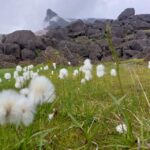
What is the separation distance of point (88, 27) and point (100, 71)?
290 ft

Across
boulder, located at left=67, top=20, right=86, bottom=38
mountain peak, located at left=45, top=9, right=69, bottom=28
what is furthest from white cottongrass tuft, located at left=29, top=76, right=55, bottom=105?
mountain peak, located at left=45, top=9, right=69, bottom=28

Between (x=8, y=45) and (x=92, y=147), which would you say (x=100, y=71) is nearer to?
(x=92, y=147)

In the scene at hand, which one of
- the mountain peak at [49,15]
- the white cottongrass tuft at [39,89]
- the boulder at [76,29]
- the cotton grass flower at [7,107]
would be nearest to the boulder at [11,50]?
the boulder at [76,29]

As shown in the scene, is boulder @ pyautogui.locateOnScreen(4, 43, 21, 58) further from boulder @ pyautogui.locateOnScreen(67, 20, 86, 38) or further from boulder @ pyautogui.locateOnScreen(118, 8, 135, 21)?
boulder @ pyautogui.locateOnScreen(118, 8, 135, 21)

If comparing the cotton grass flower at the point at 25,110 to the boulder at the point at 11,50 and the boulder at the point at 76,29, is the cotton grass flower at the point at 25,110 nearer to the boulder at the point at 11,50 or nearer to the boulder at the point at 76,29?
the boulder at the point at 11,50

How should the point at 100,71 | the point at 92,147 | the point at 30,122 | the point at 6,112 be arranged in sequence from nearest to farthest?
the point at 6,112
the point at 30,122
the point at 92,147
the point at 100,71

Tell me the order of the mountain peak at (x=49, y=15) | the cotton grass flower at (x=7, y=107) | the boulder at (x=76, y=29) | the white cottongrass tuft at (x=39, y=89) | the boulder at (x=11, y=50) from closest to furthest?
the cotton grass flower at (x=7, y=107)
the white cottongrass tuft at (x=39, y=89)
the boulder at (x=11, y=50)
the boulder at (x=76, y=29)
the mountain peak at (x=49, y=15)

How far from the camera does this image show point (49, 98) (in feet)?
10.5

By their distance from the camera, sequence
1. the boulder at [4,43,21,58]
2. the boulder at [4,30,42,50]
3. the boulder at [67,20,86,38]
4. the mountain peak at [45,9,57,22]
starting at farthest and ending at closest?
the mountain peak at [45,9,57,22] < the boulder at [67,20,86,38] < the boulder at [4,30,42,50] < the boulder at [4,43,21,58]

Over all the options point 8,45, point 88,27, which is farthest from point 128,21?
point 8,45

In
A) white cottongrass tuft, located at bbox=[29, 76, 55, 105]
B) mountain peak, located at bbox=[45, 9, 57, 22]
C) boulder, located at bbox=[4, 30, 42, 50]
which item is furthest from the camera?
mountain peak, located at bbox=[45, 9, 57, 22]

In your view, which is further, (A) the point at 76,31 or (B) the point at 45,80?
(A) the point at 76,31

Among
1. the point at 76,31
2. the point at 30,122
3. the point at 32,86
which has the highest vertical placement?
the point at 76,31

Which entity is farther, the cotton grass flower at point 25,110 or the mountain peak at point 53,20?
the mountain peak at point 53,20
